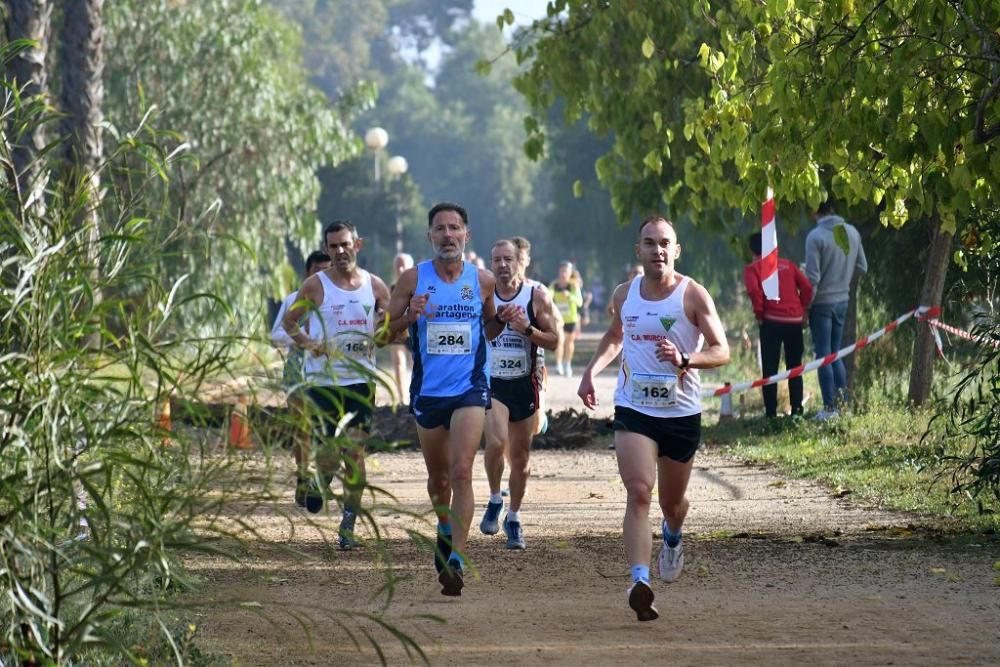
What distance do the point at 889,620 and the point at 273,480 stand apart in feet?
12.8

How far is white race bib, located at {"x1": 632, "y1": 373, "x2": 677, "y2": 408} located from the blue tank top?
3.20 feet

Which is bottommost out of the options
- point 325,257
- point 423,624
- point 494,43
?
point 423,624

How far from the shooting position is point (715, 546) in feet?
34.3

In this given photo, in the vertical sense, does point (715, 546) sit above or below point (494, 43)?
below

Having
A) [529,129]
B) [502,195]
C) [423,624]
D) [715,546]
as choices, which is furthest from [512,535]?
[502,195]

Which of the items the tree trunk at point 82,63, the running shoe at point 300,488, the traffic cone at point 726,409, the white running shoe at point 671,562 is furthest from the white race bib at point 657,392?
the tree trunk at point 82,63

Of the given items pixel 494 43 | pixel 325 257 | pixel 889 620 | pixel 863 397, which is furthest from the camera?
pixel 494 43

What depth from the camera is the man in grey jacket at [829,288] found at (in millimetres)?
16844

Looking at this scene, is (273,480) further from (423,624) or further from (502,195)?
(502,195)

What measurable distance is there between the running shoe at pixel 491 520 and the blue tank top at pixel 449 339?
2.05 metres

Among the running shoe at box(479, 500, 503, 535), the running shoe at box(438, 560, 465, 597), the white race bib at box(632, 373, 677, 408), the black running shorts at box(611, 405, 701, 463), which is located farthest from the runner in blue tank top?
the running shoe at box(479, 500, 503, 535)

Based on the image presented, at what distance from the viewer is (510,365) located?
35.8 feet

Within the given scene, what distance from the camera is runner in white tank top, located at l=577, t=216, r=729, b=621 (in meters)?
8.53

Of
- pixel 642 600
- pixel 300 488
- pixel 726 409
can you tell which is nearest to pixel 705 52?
pixel 642 600
